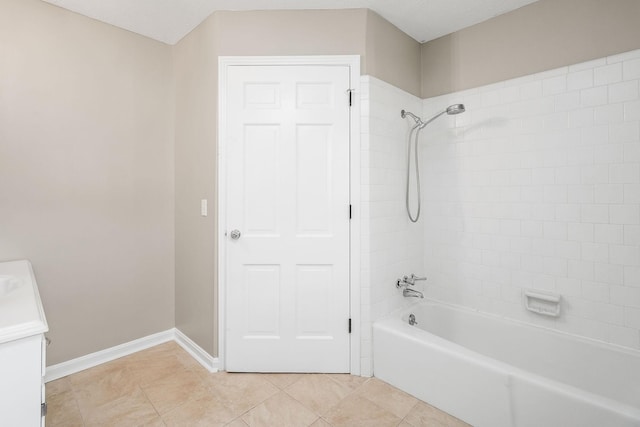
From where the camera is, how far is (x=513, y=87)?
6.78 ft

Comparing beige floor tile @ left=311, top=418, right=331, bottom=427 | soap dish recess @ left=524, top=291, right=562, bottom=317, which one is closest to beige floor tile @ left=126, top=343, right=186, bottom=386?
beige floor tile @ left=311, top=418, right=331, bottom=427

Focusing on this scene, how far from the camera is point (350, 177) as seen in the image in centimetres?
204

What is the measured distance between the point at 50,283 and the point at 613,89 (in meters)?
3.68

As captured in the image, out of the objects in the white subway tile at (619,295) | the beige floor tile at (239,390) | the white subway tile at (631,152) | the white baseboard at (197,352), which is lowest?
the beige floor tile at (239,390)

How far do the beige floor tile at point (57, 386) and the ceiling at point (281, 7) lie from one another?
2.49 meters

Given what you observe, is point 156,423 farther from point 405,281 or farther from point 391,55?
point 391,55

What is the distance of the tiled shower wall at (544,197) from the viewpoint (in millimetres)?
1704

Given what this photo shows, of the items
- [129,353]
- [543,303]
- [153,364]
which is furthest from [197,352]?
[543,303]

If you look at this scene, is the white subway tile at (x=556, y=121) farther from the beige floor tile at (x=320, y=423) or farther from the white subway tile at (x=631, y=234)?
the beige floor tile at (x=320, y=423)

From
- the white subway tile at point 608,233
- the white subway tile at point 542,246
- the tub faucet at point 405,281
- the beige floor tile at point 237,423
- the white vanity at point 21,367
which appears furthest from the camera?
the tub faucet at point 405,281

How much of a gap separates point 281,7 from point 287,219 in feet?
4.64

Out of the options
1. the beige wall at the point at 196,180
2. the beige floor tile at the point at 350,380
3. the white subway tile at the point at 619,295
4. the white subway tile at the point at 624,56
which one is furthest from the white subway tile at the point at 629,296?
the beige wall at the point at 196,180

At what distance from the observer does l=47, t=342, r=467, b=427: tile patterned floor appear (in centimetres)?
164

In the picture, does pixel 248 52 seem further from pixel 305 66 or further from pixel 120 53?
pixel 120 53
